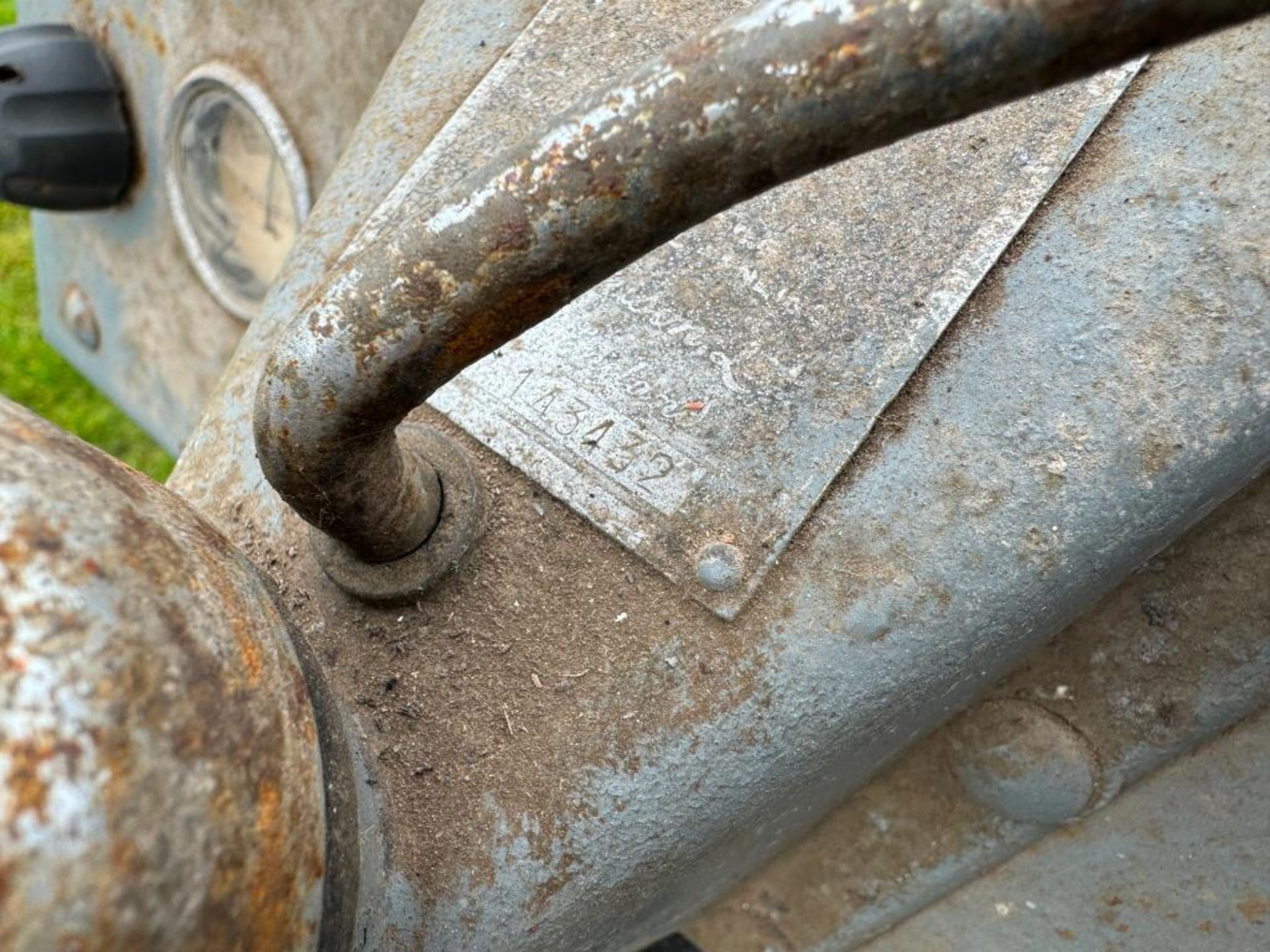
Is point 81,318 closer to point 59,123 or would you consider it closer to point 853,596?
point 59,123

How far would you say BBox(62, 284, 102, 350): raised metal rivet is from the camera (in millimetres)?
1996

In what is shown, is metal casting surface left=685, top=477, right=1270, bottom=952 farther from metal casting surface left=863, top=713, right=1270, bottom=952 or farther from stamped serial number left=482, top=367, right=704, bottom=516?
stamped serial number left=482, top=367, right=704, bottom=516

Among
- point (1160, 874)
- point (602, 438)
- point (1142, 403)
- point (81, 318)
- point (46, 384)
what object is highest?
point (1142, 403)

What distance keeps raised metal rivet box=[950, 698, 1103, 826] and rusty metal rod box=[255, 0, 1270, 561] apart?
65cm

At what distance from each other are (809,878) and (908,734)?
0.28m

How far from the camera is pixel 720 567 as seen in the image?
0.96 meters

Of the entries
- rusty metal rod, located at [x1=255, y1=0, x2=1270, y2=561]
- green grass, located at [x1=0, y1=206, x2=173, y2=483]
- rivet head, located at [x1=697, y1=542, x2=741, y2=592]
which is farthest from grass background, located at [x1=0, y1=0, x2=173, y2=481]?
rusty metal rod, located at [x1=255, y1=0, x2=1270, y2=561]

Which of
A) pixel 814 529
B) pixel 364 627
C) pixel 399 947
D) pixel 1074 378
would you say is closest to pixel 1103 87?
pixel 1074 378

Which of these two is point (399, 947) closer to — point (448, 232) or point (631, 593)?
point (631, 593)

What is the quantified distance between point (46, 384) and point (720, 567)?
2.64 m

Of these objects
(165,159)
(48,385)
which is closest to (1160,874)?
(165,159)

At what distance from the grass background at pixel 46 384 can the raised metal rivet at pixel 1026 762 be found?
224cm

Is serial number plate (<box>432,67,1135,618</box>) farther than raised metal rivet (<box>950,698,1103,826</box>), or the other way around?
raised metal rivet (<box>950,698,1103,826</box>)

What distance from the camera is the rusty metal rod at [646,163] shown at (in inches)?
21.0
